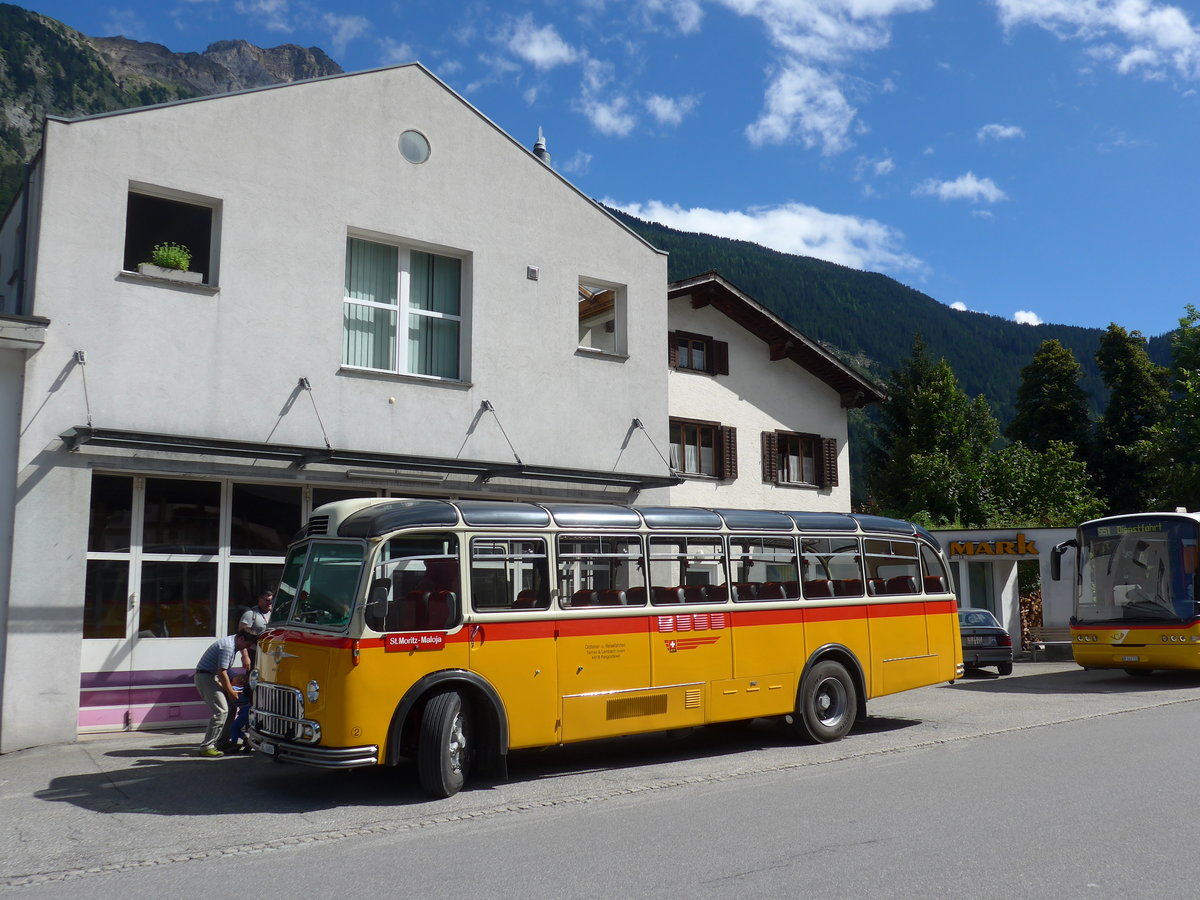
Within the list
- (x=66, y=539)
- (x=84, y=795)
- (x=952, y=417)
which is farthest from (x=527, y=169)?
(x=952, y=417)

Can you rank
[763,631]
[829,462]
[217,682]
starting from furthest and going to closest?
[829,462], [763,631], [217,682]

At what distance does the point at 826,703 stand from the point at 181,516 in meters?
8.54

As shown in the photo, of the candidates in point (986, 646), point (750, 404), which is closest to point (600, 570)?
point (986, 646)

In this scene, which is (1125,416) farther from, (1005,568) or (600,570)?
(600,570)

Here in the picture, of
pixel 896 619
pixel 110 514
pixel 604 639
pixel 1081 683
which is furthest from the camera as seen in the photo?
pixel 1081 683

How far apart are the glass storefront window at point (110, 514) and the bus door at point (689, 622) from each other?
6820mm

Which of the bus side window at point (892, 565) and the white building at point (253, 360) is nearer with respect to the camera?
the white building at point (253, 360)

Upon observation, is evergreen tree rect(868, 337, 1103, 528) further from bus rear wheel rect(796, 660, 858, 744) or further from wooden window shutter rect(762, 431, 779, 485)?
bus rear wheel rect(796, 660, 858, 744)

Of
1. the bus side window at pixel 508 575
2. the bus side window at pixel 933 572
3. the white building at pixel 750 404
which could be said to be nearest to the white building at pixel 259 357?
the bus side window at pixel 508 575

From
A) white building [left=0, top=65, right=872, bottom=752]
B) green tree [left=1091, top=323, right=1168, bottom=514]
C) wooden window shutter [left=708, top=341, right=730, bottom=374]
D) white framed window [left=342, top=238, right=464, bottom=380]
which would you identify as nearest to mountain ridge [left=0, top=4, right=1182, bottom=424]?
green tree [left=1091, top=323, right=1168, bottom=514]

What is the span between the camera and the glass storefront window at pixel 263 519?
13930 millimetres

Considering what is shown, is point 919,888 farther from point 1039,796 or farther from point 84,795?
point 84,795

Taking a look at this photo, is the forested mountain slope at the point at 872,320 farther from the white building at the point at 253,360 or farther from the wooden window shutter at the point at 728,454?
the white building at the point at 253,360

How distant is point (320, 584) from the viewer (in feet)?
30.7
